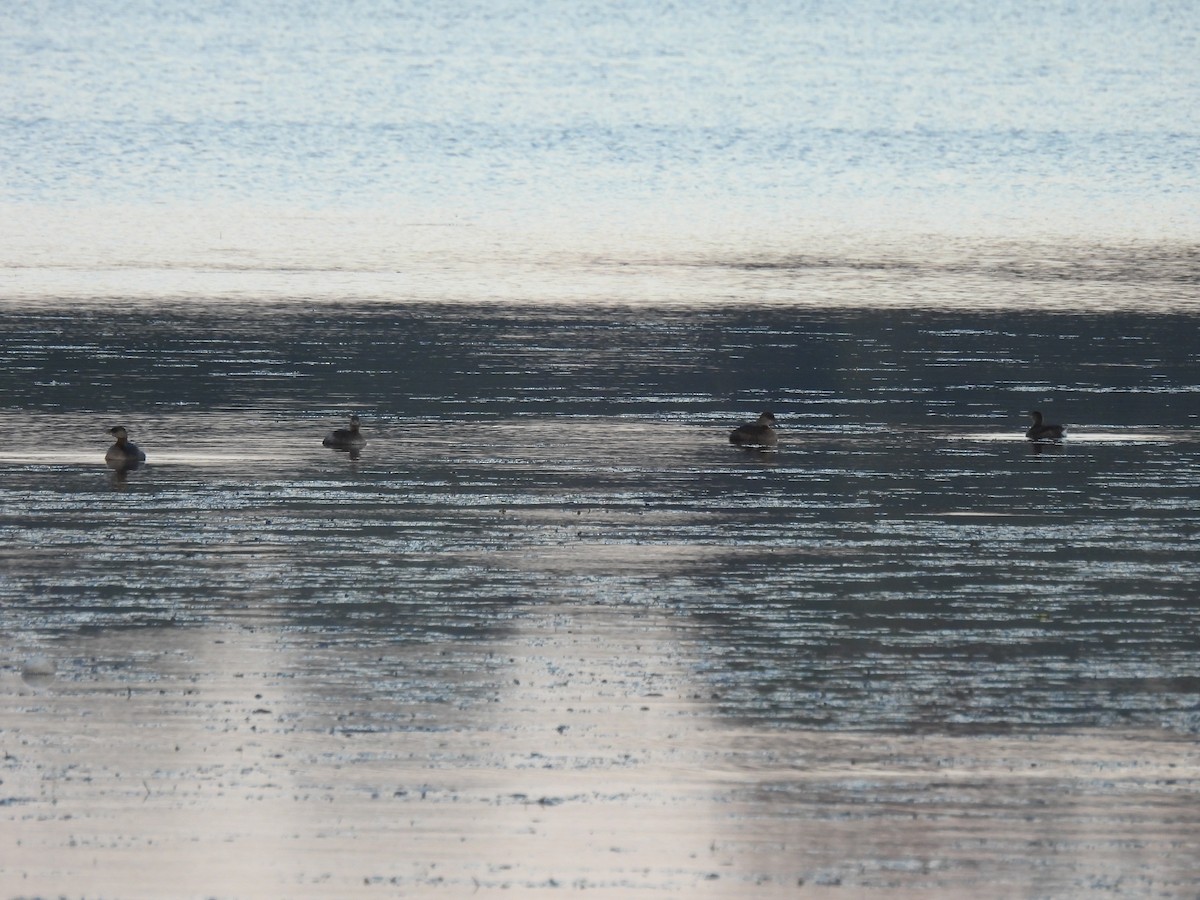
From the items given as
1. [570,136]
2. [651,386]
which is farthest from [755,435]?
[570,136]

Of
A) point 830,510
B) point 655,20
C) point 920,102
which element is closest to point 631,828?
point 830,510

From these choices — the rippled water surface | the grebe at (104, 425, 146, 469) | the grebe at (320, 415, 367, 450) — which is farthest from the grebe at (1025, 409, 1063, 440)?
the grebe at (104, 425, 146, 469)

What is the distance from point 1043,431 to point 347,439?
32.8ft

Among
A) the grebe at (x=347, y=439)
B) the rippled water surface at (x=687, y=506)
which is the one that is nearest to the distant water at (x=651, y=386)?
the rippled water surface at (x=687, y=506)

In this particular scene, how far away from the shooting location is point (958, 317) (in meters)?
55.2

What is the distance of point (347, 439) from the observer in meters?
30.8

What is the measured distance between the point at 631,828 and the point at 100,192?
3392 inches

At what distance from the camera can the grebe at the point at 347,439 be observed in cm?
3084

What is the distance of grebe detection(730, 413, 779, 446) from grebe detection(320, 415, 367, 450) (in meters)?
5.26

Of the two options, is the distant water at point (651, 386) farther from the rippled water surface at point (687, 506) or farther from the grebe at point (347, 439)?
the grebe at point (347, 439)

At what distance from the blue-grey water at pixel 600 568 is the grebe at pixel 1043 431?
0.28 meters

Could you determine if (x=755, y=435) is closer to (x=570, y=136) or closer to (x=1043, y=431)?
(x=1043, y=431)

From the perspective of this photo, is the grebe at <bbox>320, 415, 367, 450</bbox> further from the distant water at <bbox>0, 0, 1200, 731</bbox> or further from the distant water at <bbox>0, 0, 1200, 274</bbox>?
the distant water at <bbox>0, 0, 1200, 274</bbox>

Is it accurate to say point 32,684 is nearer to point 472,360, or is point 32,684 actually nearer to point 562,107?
point 472,360
